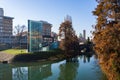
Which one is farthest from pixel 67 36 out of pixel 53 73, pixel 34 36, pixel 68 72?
pixel 53 73

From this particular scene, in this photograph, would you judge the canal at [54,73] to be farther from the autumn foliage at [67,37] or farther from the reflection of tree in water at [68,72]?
the autumn foliage at [67,37]

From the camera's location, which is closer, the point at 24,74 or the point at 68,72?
the point at 24,74

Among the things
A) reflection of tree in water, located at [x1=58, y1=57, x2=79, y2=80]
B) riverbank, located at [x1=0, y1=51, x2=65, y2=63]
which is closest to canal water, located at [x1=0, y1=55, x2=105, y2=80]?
reflection of tree in water, located at [x1=58, y1=57, x2=79, y2=80]

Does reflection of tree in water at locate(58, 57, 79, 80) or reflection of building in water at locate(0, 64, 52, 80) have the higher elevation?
reflection of tree in water at locate(58, 57, 79, 80)

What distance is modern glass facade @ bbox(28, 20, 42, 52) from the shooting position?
42594mm

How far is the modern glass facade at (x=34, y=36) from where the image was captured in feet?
140

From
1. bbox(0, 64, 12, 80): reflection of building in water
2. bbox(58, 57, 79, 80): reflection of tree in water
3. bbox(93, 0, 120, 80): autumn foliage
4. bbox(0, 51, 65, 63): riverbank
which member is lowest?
bbox(0, 64, 12, 80): reflection of building in water

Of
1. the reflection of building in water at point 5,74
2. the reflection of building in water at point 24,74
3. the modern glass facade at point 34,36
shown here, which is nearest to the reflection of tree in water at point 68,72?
the reflection of building in water at point 24,74

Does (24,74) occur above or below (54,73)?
below

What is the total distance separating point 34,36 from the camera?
143 ft

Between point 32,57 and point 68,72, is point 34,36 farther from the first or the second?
point 68,72

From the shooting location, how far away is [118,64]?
11.8 metres

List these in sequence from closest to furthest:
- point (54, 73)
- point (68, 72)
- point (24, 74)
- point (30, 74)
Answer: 1. point (54, 73)
2. point (30, 74)
3. point (24, 74)
4. point (68, 72)

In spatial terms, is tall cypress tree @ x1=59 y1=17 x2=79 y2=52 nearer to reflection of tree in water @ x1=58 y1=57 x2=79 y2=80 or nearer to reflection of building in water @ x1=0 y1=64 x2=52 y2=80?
reflection of tree in water @ x1=58 y1=57 x2=79 y2=80
